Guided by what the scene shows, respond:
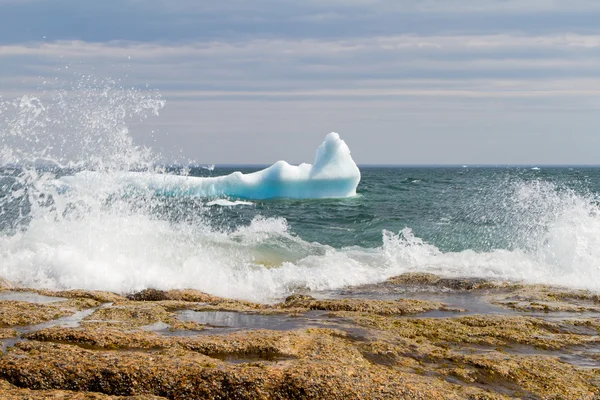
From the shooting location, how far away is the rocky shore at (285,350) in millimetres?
4277

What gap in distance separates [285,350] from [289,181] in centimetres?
2478

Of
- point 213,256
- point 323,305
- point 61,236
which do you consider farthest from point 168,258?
point 323,305

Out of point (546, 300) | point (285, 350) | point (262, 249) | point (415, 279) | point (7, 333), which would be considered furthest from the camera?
point (262, 249)

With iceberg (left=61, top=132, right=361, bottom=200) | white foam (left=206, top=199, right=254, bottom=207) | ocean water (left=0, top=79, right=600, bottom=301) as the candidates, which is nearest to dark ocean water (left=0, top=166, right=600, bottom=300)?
ocean water (left=0, top=79, right=600, bottom=301)

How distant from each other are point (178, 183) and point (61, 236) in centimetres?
1785

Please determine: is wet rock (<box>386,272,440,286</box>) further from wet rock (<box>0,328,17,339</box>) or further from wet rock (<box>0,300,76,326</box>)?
wet rock (<box>0,328,17,339</box>)

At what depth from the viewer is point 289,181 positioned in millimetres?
29828

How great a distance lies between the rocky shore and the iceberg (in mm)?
21176

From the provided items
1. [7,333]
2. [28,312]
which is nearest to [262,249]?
[28,312]

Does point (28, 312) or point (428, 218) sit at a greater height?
point (28, 312)

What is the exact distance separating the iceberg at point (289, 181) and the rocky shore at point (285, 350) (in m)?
21.2

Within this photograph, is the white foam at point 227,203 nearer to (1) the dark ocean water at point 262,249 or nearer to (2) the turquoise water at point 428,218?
(2) the turquoise water at point 428,218

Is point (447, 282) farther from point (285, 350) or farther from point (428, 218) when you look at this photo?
point (428, 218)

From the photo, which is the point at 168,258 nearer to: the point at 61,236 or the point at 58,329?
the point at 61,236
